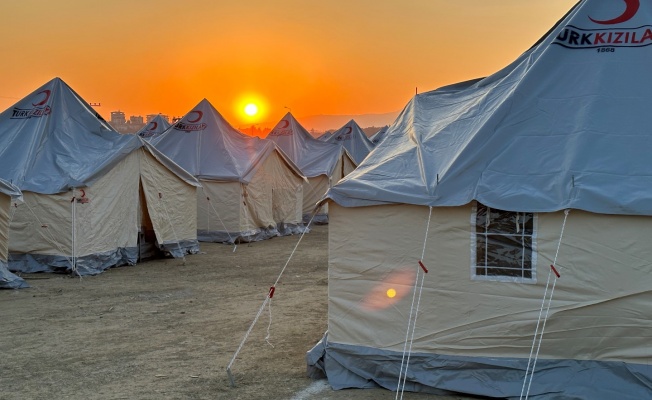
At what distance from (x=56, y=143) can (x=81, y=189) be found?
81.7 inches

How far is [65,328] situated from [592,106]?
7601mm

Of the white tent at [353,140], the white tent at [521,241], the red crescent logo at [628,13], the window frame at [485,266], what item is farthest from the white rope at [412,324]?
the white tent at [353,140]

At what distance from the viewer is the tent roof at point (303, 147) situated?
27.9m

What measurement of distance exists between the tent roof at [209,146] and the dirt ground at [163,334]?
5799 millimetres

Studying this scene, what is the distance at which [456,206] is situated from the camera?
7168 millimetres

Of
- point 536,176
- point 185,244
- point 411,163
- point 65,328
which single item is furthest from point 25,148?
point 536,176

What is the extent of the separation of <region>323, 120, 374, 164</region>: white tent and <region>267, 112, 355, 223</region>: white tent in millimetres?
4755

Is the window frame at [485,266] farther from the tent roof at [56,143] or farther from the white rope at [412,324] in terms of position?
the tent roof at [56,143]

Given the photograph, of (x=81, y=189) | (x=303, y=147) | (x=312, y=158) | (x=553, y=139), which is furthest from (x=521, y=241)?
(x=303, y=147)

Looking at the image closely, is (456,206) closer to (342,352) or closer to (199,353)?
(342,352)

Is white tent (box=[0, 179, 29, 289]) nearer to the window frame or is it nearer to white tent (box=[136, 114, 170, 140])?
the window frame

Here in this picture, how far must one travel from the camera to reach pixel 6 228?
44.4 ft

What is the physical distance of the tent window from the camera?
7000 mm

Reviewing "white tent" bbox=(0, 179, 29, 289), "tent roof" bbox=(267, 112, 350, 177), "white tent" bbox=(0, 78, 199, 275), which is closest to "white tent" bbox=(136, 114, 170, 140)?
"tent roof" bbox=(267, 112, 350, 177)
